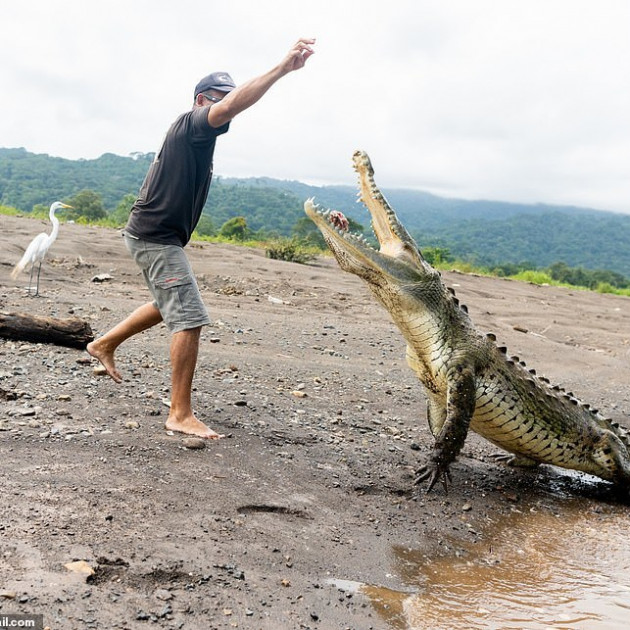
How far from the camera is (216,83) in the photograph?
4.23 meters

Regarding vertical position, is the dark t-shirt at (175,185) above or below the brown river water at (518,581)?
above

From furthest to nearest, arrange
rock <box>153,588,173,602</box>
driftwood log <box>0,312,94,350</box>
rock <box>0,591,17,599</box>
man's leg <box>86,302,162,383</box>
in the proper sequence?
driftwood log <box>0,312,94,350</box> → man's leg <box>86,302,162,383</box> → rock <box>153,588,173,602</box> → rock <box>0,591,17,599</box>

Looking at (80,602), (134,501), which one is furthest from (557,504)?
(80,602)

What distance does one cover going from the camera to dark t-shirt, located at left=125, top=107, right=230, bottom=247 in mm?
4141

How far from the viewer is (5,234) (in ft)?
40.0

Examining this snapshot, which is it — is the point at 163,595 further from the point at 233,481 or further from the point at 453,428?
the point at 453,428

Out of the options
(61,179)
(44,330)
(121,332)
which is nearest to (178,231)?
(121,332)

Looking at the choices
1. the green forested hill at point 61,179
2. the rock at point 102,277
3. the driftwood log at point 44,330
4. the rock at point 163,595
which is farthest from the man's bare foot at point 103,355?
the green forested hill at point 61,179

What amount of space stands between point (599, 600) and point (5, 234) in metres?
11.8

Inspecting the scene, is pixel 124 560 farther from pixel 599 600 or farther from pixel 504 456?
pixel 504 456

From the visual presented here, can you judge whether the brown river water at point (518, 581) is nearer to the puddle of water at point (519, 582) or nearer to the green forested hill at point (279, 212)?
the puddle of water at point (519, 582)

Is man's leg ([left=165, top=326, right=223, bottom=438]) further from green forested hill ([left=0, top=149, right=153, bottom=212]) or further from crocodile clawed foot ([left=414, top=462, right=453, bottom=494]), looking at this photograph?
green forested hill ([left=0, top=149, right=153, bottom=212])

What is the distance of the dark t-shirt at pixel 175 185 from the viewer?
13.6ft

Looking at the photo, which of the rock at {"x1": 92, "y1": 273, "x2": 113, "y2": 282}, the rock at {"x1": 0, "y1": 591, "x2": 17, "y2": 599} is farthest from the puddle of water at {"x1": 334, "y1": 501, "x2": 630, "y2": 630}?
the rock at {"x1": 92, "y1": 273, "x2": 113, "y2": 282}
